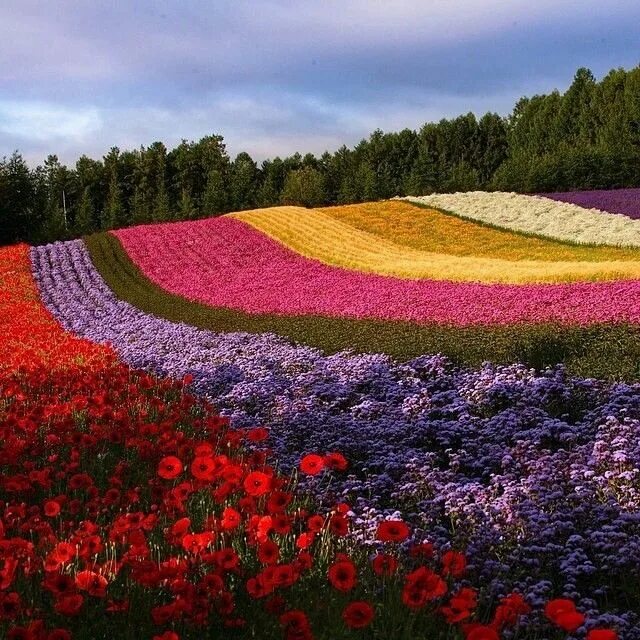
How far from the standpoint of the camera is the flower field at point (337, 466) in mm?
3393

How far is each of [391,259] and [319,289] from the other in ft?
19.3

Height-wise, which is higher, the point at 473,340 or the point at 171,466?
the point at 171,466

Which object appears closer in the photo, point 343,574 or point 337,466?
point 343,574

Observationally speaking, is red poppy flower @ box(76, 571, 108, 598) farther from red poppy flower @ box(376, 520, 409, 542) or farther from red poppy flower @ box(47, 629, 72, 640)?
red poppy flower @ box(376, 520, 409, 542)

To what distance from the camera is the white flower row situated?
97.2 ft

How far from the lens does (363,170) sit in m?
60.8

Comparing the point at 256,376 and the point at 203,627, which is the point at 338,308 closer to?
the point at 256,376

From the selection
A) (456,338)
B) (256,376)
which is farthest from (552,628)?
(456,338)

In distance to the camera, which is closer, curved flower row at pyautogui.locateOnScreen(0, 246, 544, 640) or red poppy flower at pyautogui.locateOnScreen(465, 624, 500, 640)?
red poppy flower at pyautogui.locateOnScreen(465, 624, 500, 640)

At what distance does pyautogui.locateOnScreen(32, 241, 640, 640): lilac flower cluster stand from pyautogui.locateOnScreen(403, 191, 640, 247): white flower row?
67.2ft

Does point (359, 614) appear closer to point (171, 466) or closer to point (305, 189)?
point (171, 466)

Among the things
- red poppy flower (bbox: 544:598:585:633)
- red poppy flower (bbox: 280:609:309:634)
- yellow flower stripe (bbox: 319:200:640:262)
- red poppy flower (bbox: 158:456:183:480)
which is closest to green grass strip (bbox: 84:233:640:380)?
red poppy flower (bbox: 158:456:183:480)

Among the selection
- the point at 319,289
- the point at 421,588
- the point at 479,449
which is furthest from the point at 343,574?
the point at 319,289

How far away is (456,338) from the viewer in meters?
11.1
